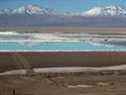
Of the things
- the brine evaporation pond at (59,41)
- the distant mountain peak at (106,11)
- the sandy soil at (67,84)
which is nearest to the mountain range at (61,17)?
the distant mountain peak at (106,11)

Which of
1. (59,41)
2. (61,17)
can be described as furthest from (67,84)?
(61,17)

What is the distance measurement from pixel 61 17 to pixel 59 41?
35.9 inches

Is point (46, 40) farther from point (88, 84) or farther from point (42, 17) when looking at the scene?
point (88, 84)

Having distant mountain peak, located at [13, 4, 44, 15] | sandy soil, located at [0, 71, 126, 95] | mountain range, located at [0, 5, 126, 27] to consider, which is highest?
distant mountain peak, located at [13, 4, 44, 15]

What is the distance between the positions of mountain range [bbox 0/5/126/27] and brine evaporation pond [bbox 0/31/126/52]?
0.36 m

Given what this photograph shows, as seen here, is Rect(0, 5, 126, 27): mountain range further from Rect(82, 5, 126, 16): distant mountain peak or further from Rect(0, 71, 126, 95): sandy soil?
Rect(0, 71, 126, 95): sandy soil

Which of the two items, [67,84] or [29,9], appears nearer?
[67,84]

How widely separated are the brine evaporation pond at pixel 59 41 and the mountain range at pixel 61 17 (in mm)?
356

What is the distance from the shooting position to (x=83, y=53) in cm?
1158

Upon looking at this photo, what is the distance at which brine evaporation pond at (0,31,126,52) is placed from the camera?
11.9 m

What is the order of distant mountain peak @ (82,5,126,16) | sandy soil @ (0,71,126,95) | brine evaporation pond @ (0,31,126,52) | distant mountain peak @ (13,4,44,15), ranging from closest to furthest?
sandy soil @ (0,71,126,95)
brine evaporation pond @ (0,31,126,52)
distant mountain peak @ (13,4,44,15)
distant mountain peak @ (82,5,126,16)

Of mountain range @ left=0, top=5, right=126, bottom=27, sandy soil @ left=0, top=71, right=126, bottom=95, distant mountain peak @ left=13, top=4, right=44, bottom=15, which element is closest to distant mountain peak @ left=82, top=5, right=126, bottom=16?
mountain range @ left=0, top=5, right=126, bottom=27

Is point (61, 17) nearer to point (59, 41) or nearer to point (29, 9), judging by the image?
point (59, 41)

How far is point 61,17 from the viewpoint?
1303cm
